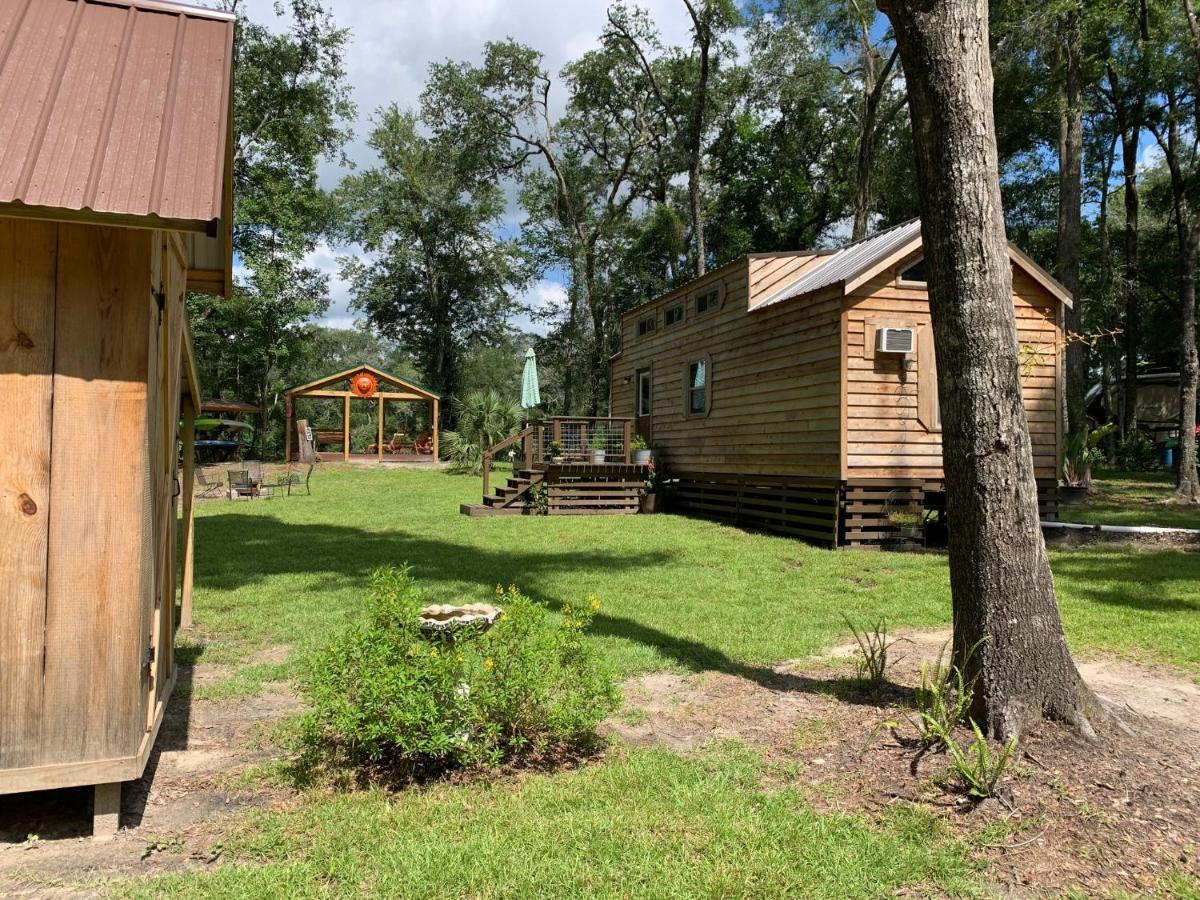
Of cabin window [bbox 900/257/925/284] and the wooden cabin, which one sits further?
cabin window [bbox 900/257/925/284]

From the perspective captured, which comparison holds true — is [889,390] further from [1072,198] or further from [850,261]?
[1072,198]

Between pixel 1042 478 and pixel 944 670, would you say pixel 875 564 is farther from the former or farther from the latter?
pixel 944 670

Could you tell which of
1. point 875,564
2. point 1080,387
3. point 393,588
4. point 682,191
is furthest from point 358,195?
point 393,588

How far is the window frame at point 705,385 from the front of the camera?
50.1 ft

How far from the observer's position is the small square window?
15.0 m

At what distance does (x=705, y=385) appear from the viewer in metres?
15.5

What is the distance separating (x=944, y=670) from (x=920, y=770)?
2.68 feet

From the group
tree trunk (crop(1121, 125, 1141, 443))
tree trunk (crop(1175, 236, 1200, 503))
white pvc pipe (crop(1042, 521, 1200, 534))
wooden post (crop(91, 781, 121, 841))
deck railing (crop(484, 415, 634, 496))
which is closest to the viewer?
wooden post (crop(91, 781, 121, 841))

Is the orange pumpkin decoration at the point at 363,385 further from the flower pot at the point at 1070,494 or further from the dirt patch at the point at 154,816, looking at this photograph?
the dirt patch at the point at 154,816

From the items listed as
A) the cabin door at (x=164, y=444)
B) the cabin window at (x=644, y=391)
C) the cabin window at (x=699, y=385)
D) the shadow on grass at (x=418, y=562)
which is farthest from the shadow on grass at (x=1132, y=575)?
the cabin window at (x=644, y=391)

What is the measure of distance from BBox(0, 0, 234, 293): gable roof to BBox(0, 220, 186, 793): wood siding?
0.82ft

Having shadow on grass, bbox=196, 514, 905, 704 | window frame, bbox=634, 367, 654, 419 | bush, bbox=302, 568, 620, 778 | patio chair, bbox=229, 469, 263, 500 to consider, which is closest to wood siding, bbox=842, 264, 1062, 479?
shadow on grass, bbox=196, 514, 905, 704

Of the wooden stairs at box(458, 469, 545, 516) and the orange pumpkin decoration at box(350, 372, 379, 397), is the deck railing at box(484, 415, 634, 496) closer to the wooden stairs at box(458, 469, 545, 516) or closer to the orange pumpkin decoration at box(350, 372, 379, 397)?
the wooden stairs at box(458, 469, 545, 516)

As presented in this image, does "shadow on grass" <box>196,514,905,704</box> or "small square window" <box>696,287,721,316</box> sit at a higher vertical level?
"small square window" <box>696,287,721,316</box>
